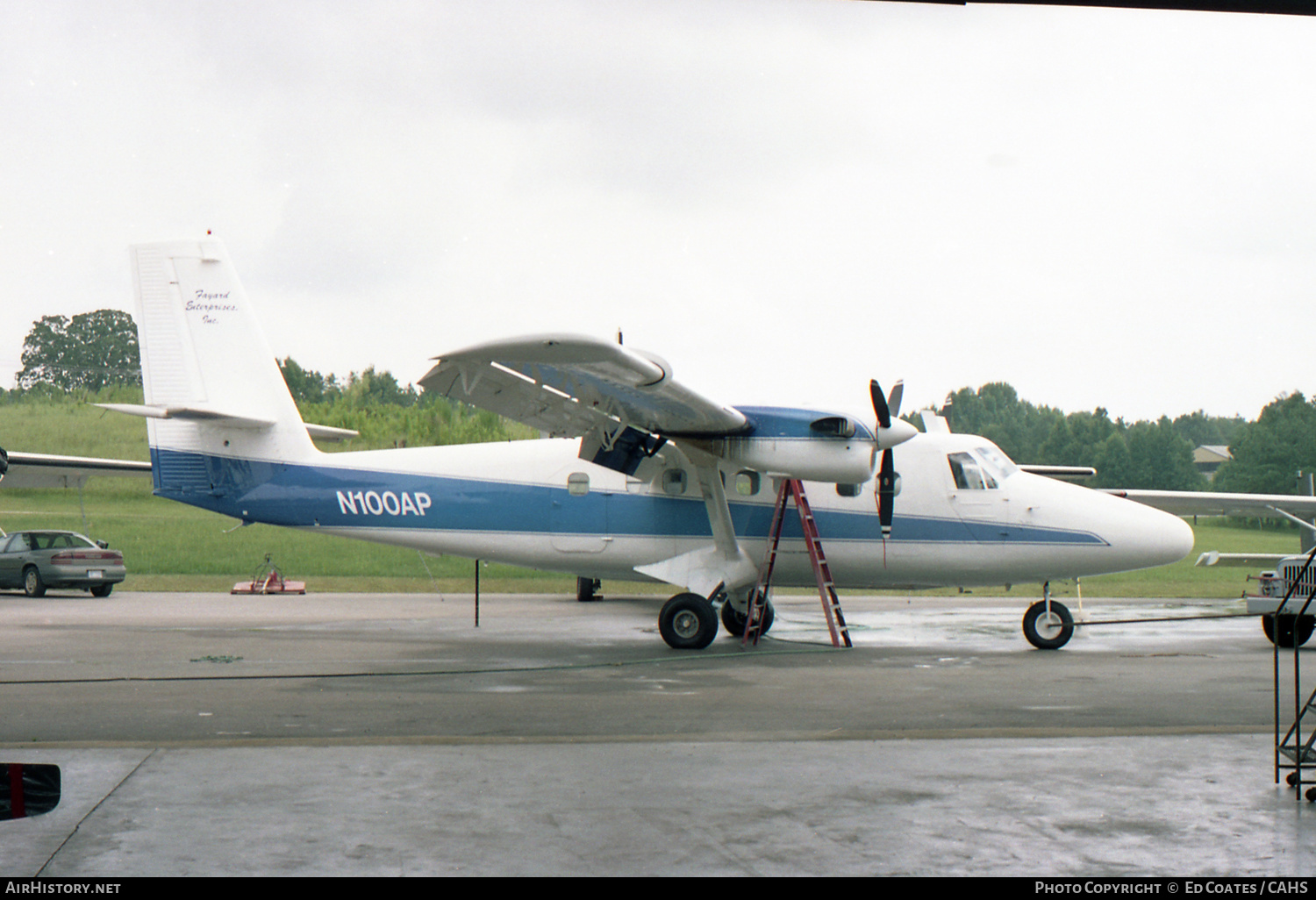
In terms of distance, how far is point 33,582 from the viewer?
2302 centimetres

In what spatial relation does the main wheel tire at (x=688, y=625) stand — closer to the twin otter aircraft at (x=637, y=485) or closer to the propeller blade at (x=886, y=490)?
the twin otter aircraft at (x=637, y=485)

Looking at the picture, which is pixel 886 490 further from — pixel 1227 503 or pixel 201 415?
pixel 1227 503

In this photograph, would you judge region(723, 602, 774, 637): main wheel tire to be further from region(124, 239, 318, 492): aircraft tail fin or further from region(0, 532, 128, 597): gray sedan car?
region(0, 532, 128, 597): gray sedan car

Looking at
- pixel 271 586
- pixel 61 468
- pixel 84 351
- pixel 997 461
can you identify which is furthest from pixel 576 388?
pixel 84 351

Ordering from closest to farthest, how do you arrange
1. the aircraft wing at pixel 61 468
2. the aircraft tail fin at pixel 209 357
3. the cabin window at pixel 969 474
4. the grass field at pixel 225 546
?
the cabin window at pixel 969 474 < the aircraft tail fin at pixel 209 357 < the aircraft wing at pixel 61 468 < the grass field at pixel 225 546

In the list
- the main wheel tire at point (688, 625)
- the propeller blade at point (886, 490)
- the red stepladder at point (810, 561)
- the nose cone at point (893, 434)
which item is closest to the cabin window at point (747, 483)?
the red stepladder at point (810, 561)

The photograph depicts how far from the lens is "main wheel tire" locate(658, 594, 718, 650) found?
43.8ft

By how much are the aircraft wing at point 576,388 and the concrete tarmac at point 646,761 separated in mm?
2860

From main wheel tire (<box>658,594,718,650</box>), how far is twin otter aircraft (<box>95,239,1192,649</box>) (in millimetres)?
25

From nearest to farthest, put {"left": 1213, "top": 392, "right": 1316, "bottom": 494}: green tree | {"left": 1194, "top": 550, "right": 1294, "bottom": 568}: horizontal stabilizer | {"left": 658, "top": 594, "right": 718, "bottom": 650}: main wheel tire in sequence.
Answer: {"left": 658, "top": 594, "right": 718, "bottom": 650}: main wheel tire
{"left": 1194, "top": 550, "right": 1294, "bottom": 568}: horizontal stabilizer
{"left": 1213, "top": 392, "right": 1316, "bottom": 494}: green tree

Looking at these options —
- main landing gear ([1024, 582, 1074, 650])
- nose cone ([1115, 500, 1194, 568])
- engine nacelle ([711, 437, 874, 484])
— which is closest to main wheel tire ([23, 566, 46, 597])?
engine nacelle ([711, 437, 874, 484])

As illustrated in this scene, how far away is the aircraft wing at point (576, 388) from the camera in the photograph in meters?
9.82

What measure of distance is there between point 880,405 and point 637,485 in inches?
150

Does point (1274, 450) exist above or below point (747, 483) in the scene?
above
